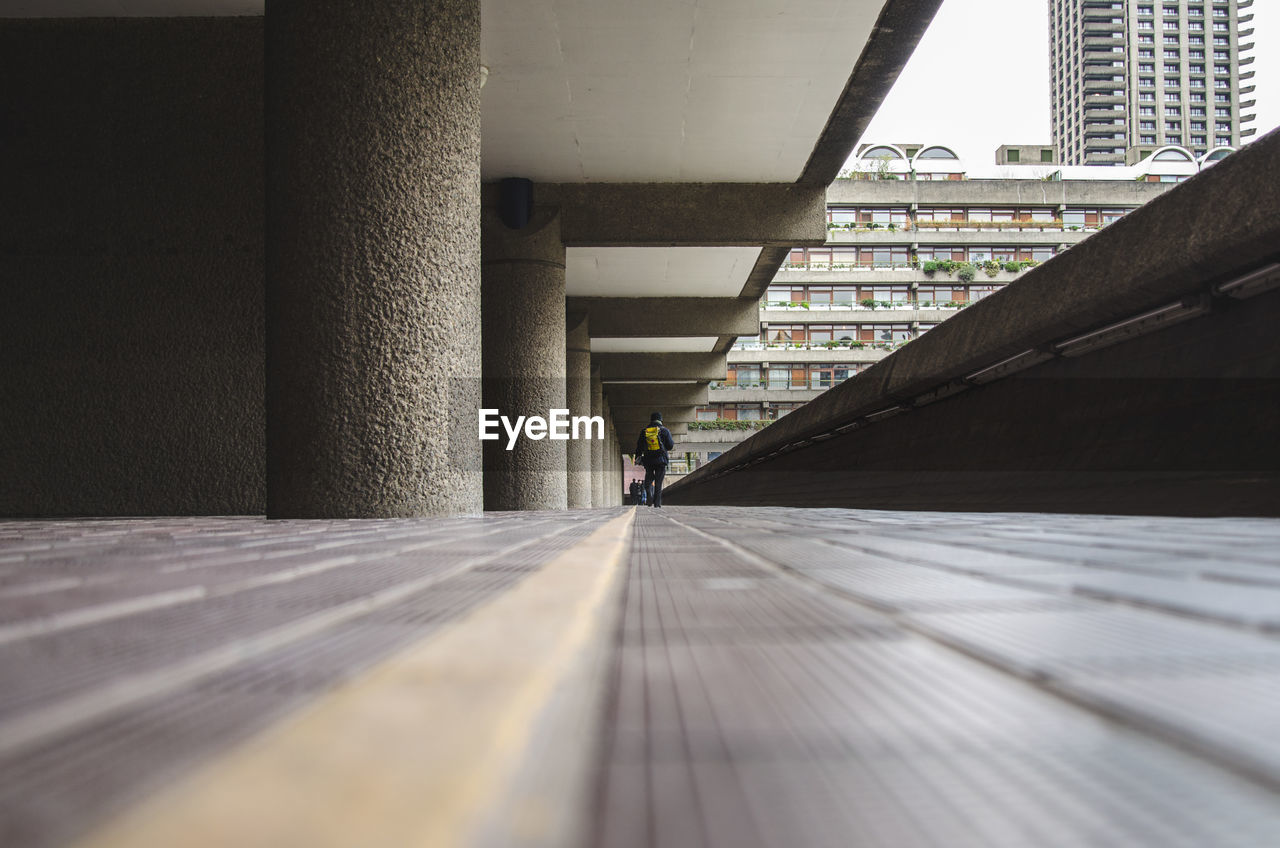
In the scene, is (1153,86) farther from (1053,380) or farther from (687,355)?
(1053,380)

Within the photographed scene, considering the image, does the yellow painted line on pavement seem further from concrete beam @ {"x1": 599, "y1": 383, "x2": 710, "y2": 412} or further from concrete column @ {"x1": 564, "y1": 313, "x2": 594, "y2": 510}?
concrete beam @ {"x1": 599, "y1": 383, "x2": 710, "y2": 412}

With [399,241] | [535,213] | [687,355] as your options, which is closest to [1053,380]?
[399,241]

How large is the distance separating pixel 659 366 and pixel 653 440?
45.8 ft

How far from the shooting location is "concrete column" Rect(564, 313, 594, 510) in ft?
62.7

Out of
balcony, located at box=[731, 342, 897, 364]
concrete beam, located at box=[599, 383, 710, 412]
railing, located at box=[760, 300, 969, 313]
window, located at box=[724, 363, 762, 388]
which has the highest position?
railing, located at box=[760, 300, 969, 313]

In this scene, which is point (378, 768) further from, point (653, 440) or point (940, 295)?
point (940, 295)

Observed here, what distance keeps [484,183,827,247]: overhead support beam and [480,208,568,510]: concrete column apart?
39cm

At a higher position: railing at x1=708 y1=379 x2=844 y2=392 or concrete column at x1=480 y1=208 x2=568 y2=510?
railing at x1=708 y1=379 x2=844 y2=392

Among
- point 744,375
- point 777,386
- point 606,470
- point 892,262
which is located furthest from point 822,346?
point 606,470

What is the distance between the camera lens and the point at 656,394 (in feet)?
125

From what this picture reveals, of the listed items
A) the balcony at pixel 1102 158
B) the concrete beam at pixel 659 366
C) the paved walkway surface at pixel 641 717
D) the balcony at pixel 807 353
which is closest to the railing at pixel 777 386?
the balcony at pixel 807 353

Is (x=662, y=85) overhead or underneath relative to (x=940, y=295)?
underneath

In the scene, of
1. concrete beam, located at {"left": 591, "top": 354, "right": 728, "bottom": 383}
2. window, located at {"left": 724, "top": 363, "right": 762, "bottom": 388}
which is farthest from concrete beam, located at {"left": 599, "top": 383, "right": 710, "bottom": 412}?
window, located at {"left": 724, "top": 363, "right": 762, "bottom": 388}

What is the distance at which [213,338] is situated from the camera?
8.27 meters
